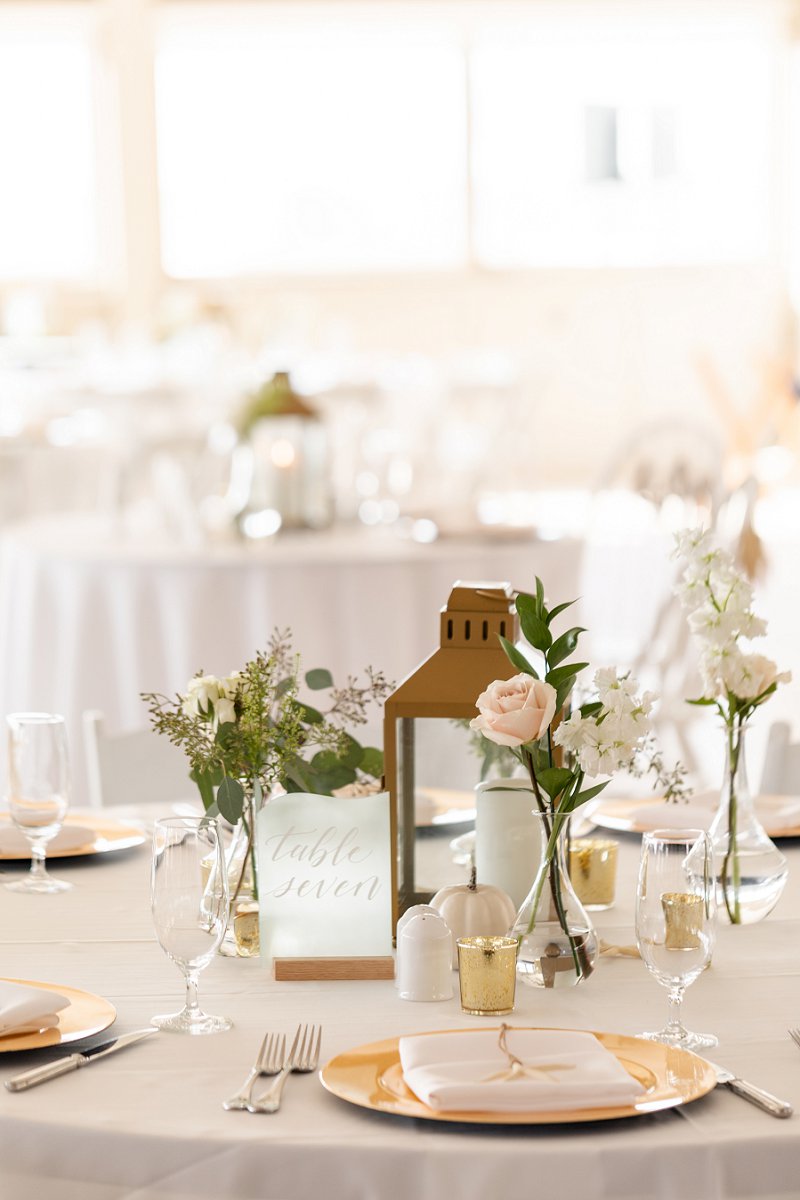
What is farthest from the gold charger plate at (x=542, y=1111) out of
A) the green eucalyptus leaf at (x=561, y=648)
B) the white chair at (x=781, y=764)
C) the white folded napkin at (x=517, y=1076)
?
the white chair at (x=781, y=764)

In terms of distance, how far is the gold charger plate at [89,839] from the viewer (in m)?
1.97

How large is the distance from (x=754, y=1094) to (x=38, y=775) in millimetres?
903

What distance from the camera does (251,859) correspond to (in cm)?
164

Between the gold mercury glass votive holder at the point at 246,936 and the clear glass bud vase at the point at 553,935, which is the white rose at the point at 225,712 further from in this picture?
the clear glass bud vase at the point at 553,935

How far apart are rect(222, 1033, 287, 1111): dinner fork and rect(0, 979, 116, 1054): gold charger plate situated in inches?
5.5

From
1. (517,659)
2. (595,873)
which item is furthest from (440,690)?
(595,873)

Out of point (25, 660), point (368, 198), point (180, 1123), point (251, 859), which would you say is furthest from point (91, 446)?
point (180, 1123)

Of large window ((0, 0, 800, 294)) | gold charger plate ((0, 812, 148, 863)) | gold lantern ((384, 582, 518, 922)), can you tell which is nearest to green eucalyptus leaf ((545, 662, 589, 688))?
gold lantern ((384, 582, 518, 922))

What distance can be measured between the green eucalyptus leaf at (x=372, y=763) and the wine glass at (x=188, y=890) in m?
0.36

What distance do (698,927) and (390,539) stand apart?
108 inches

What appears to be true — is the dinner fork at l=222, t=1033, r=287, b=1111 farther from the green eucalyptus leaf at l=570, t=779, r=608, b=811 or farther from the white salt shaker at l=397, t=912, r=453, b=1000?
the green eucalyptus leaf at l=570, t=779, r=608, b=811

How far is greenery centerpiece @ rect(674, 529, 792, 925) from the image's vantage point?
5.18 ft

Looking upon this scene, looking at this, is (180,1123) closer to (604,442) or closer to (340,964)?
(340,964)

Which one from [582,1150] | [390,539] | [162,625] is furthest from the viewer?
[390,539]
